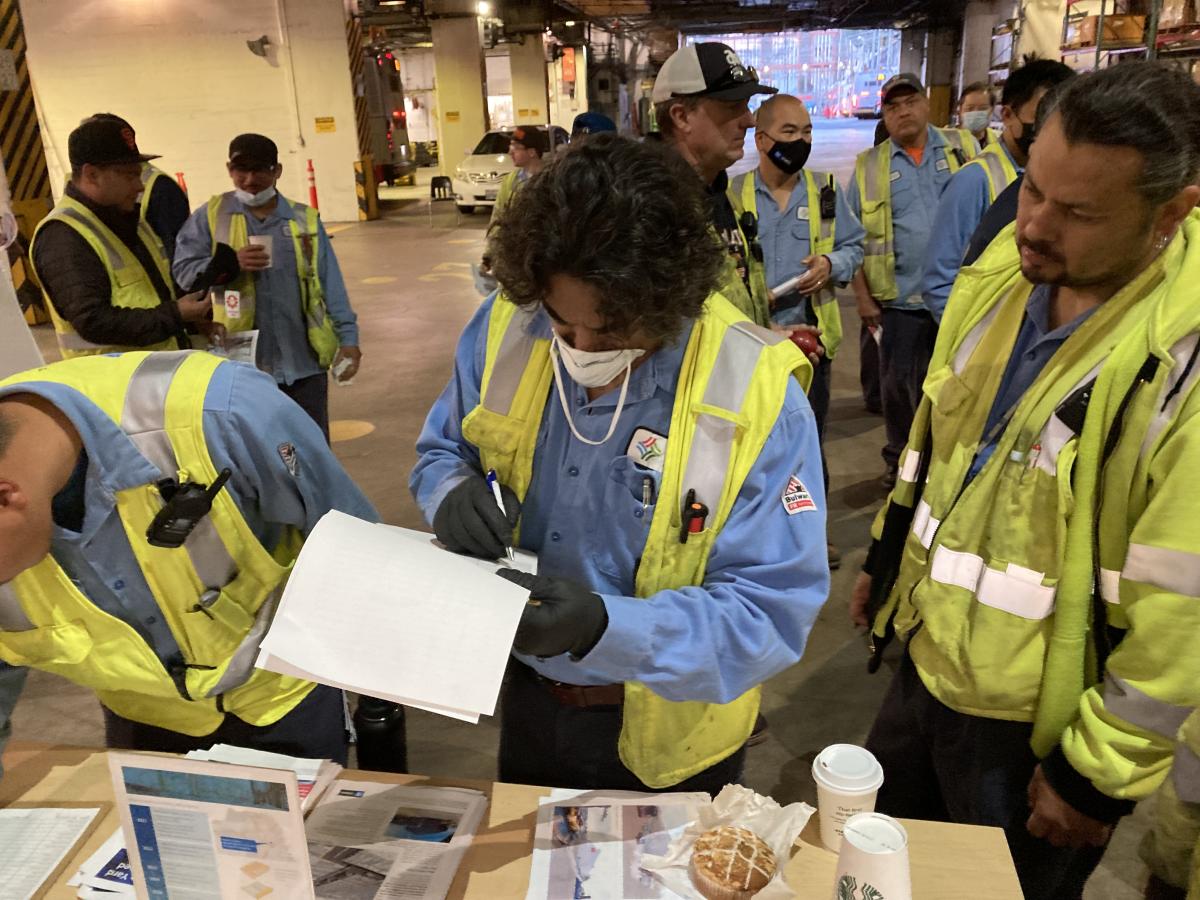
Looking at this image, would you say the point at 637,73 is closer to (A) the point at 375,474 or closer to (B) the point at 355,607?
(A) the point at 375,474

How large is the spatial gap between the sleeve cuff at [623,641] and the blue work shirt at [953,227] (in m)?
2.43

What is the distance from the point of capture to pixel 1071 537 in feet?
4.21

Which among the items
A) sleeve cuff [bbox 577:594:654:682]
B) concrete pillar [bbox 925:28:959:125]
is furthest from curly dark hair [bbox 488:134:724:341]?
concrete pillar [bbox 925:28:959:125]

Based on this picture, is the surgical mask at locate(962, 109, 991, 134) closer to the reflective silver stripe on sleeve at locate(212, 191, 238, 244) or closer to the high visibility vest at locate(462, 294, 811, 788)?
the reflective silver stripe on sleeve at locate(212, 191, 238, 244)

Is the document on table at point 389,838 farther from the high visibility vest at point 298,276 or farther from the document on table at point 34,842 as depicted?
the high visibility vest at point 298,276

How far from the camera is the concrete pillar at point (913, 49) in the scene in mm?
29125

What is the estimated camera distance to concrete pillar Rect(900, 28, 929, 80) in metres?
29.1

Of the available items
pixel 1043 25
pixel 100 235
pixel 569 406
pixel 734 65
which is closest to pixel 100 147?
pixel 100 235

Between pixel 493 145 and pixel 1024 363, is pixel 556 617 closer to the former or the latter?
pixel 1024 363

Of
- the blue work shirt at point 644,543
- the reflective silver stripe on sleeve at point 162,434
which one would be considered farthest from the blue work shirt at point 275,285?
the blue work shirt at point 644,543

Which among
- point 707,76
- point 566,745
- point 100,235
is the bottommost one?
point 566,745

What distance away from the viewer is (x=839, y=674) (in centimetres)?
305

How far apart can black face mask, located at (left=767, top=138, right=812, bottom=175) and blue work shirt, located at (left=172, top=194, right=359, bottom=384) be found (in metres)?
1.86

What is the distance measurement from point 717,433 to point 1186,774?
0.88m
